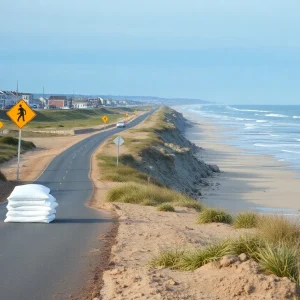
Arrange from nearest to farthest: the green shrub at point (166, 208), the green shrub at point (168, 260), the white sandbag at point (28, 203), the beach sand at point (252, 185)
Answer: the green shrub at point (168, 260) → the white sandbag at point (28, 203) → the green shrub at point (166, 208) → the beach sand at point (252, 185)

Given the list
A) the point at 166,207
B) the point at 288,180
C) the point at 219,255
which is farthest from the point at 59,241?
the point at 288,180

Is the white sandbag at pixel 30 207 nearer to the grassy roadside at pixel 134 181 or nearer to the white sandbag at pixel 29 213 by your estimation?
the white sandbag at pixel 29 213

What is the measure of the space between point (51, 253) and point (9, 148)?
143 ft

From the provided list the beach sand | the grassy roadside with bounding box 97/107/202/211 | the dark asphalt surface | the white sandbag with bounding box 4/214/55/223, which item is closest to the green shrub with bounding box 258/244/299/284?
the dark asphalt surface

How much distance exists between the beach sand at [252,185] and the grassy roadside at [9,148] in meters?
15.0

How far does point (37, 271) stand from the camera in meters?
9.71

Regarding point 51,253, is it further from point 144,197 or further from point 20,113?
point 20,113

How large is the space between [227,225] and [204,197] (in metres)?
20.0

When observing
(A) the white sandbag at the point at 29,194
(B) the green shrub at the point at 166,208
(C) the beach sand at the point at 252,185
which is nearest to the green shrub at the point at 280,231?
(A) the white sandbag at the point at 29,194

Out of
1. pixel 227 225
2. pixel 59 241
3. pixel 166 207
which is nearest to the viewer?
pixel 59 241

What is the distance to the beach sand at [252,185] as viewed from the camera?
110 ft

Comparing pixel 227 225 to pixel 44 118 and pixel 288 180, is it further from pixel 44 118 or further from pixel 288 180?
pixel 44 118

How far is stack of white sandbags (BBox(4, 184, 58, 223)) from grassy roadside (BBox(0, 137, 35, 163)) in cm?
2953

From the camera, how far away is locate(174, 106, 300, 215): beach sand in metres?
33.5
